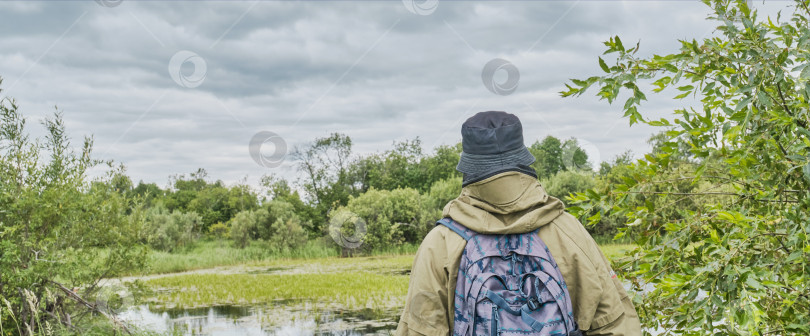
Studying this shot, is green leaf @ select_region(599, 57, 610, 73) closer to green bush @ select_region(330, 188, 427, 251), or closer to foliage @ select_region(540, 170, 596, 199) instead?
green bush @ select_region(330, 188, 427, 251)

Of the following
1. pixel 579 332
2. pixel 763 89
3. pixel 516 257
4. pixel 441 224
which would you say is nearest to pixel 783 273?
pixel 763 89

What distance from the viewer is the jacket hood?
5.74 feet

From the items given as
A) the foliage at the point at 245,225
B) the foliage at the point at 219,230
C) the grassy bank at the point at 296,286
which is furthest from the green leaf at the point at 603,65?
the foliage at the point at 219,230

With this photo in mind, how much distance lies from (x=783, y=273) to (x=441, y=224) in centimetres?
150

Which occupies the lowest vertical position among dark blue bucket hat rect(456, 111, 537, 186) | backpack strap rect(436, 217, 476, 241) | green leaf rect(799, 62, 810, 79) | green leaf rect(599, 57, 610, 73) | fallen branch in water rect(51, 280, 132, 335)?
fallen branch in water rect(51, 280, 132, 335)

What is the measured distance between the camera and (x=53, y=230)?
218 inches

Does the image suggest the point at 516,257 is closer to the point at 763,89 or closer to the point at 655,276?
the point at 655,276

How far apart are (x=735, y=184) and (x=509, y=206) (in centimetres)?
136

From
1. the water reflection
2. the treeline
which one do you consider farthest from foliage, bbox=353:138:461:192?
the water reflection

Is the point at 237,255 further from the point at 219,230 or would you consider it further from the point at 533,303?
the point at 533,303

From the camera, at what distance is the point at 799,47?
2.00 m

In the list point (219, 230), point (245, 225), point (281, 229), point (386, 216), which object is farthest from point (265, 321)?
point (219, 230)

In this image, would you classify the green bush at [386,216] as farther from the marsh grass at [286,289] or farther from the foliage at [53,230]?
the foliage at [53,230]

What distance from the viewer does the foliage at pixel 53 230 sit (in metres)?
5.36
